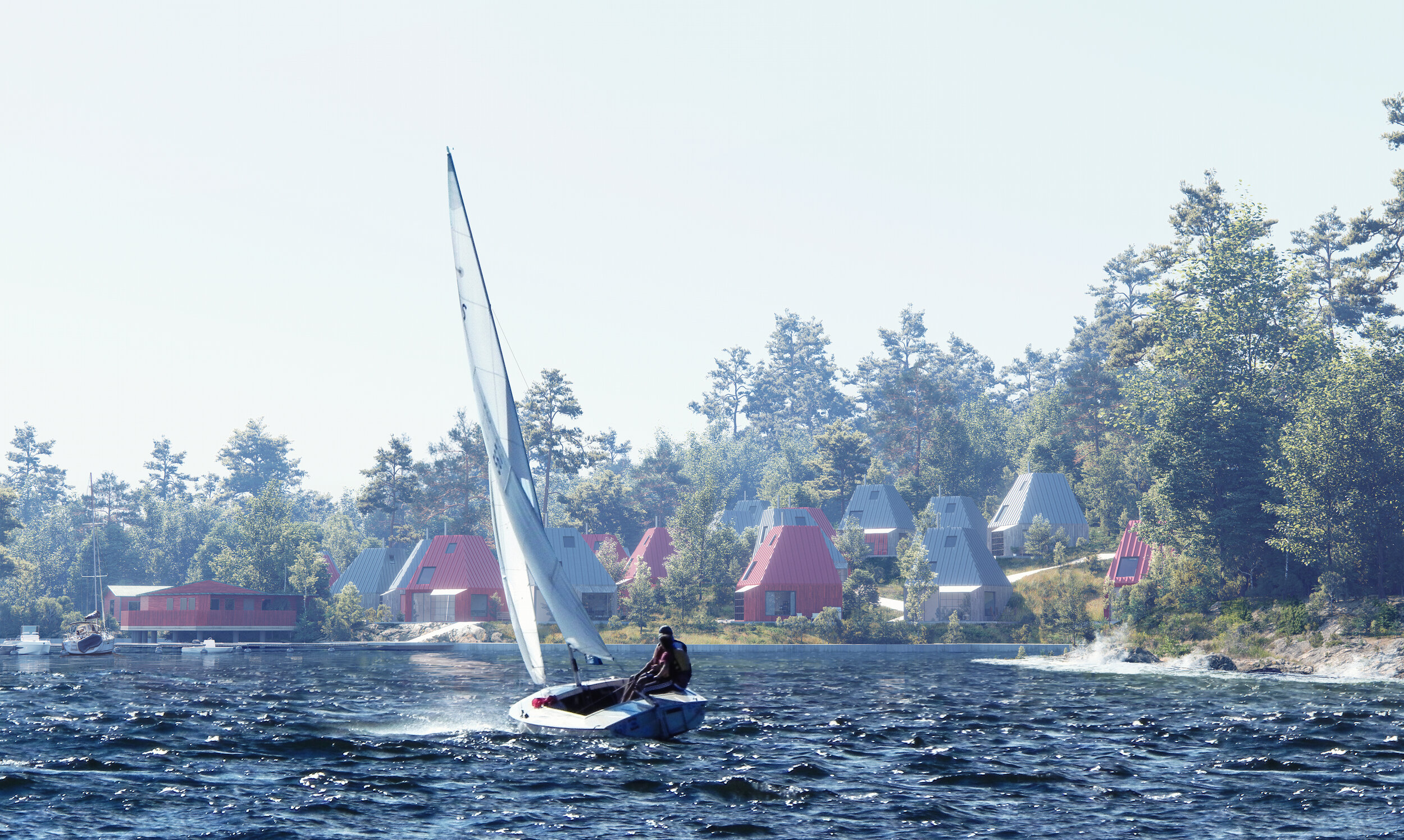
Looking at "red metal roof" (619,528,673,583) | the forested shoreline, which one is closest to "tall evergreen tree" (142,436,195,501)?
the forested shoreline

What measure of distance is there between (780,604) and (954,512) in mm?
24299

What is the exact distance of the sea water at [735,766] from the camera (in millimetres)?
19453

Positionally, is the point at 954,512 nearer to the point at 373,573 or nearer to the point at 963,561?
the point at 963,561

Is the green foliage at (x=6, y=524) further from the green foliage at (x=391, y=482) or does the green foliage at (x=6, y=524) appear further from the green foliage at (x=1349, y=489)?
the green foliage at (x=1349, y=489)

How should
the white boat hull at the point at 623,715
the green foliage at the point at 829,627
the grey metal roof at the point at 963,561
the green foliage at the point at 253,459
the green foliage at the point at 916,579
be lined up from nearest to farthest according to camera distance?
the white boat hull at the point at 623,715 < the green foliage at the point at 829,627 < the green foliage at the point at 916,579 < the grey metal roof at the point at 963,561 < the green foliage at the point at 253,459

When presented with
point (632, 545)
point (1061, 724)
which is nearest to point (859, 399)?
point (632, 545)

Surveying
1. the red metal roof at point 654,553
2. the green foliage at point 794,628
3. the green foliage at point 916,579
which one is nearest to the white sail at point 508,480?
the green foliage at point 794,628

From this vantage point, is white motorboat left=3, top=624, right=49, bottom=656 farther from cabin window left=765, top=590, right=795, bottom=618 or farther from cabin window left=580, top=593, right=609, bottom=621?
cabin window left=765, top=590, right=795, bottom=618

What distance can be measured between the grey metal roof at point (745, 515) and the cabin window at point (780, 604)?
3762 centimetres

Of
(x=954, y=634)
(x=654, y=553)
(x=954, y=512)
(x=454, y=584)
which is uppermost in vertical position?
(x=954, y=512)

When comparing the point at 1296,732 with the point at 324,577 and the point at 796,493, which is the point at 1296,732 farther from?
the point at 796,493

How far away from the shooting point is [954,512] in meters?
100

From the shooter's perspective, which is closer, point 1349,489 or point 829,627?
point 1349,489

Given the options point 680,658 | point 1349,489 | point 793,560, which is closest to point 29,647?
point 793,560
